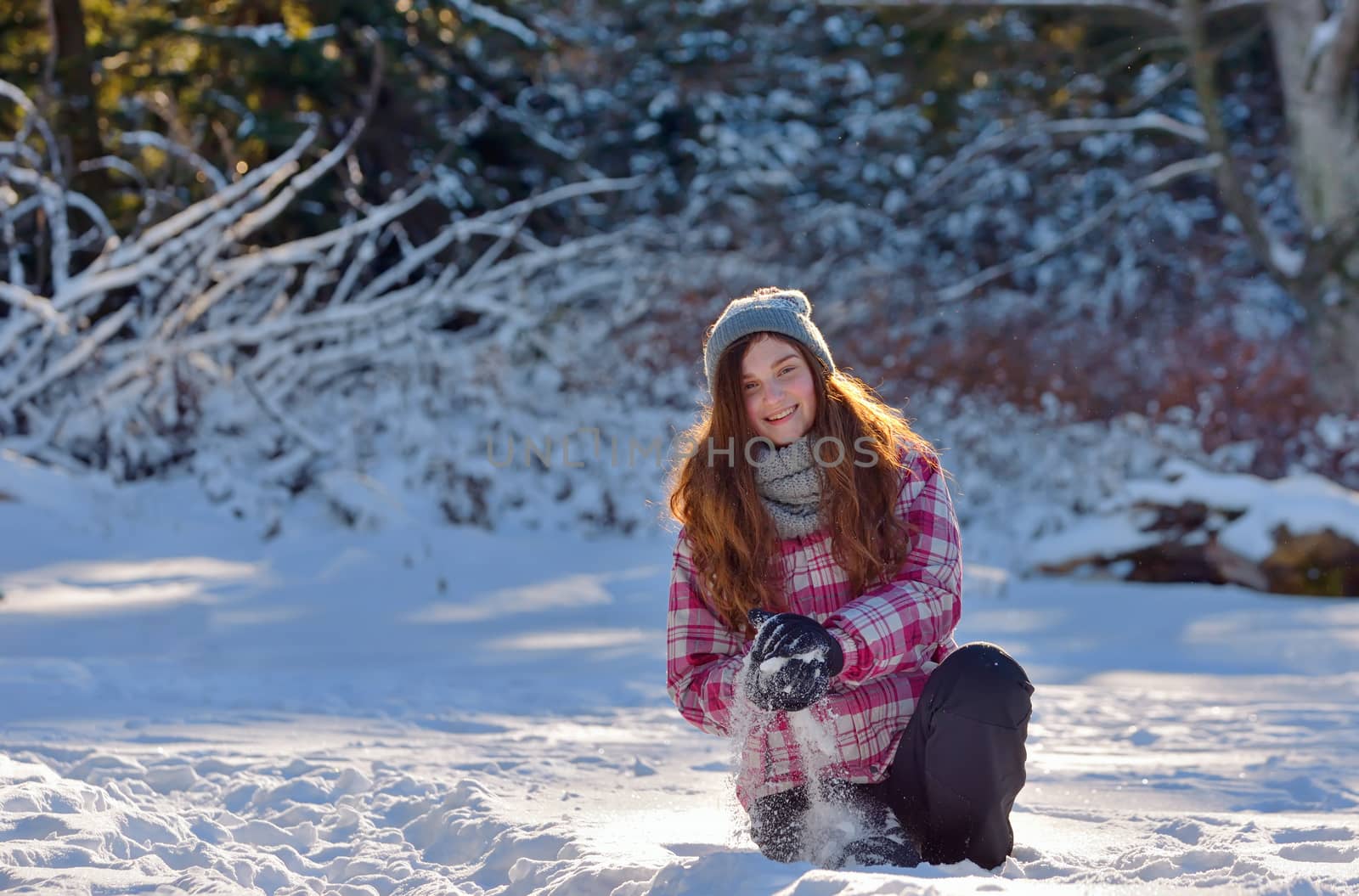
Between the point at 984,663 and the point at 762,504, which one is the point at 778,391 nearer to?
the point at 762,504

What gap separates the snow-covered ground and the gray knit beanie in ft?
2.99

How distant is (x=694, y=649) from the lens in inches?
98.4

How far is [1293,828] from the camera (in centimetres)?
277

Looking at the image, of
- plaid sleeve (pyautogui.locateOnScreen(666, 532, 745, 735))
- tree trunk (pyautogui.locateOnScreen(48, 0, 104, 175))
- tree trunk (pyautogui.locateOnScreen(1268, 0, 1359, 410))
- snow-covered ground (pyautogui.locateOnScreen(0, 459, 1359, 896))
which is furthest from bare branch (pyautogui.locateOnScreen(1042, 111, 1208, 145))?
plaid sleeve (pyautogui.locateOnScreen(666, 532, 745, 735))

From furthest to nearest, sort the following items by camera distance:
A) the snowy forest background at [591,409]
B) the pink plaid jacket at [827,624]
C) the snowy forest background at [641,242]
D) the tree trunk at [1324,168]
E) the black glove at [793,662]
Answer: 1. the tree trunk at [1324,168]
2. the snowy forest background at [641,242]
3. the snowy forest background at [591,409]
4. the pink plaid jacket at [827,624]
5. the black glove at [793,662]

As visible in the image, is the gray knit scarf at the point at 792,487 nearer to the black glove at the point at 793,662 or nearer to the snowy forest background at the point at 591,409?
the black glove at the point at 793,662

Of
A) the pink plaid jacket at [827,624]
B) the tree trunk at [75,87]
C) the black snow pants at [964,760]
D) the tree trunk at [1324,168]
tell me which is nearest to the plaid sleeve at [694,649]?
the pink plaid jacket at [827,624]

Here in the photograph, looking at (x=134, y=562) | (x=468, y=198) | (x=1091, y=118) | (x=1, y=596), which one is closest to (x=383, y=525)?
(x=134, y=562)

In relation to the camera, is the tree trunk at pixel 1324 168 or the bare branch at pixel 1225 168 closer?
the tree trunk at pixel 1324 168

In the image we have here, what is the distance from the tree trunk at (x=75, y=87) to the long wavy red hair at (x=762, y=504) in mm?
7686

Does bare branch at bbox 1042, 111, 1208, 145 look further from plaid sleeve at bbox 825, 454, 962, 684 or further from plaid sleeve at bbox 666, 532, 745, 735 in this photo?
plaid sleeve at bbox 666, 532, 745, 735

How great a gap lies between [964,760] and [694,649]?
0.53m

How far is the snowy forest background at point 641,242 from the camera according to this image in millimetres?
8133

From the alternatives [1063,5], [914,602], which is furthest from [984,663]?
[1063,5]
